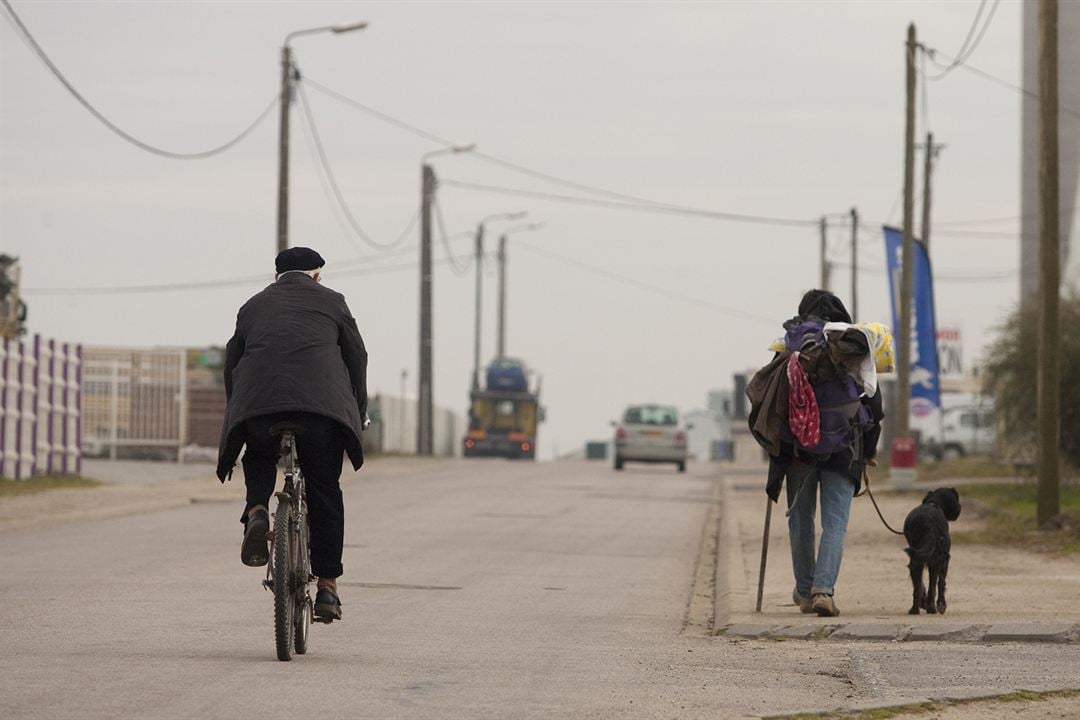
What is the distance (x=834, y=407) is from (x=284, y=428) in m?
4.16

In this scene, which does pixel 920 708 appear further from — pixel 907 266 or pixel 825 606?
pixel 907 266

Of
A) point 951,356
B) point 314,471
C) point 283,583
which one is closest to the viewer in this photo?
point 283,583

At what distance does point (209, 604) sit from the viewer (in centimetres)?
1199

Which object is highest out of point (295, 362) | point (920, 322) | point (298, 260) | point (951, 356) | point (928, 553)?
point (951, 356)

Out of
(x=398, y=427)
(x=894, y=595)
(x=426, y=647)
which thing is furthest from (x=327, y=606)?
(x=398, y=427)

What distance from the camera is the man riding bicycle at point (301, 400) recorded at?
30.0 feet

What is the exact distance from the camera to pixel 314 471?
936cm

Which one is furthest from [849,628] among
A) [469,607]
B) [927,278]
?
[927,278]

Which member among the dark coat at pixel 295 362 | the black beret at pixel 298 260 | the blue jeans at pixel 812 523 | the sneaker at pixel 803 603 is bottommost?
the sneaker at pixel 803 603

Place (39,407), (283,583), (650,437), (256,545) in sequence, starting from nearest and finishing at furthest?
1. (283,583)
2. (256,545)
3. (39,407)
4. (650,437)

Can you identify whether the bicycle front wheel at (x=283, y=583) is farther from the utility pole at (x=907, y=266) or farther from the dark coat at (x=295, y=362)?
the utility pole at (x=907, y=266)

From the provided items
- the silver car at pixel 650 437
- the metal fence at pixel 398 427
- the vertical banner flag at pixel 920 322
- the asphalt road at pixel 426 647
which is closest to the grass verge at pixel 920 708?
the asphalt road at pixel 426 647

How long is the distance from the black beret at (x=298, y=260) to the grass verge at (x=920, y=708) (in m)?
3.48

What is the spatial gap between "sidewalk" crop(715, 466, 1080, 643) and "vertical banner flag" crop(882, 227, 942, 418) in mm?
13851
